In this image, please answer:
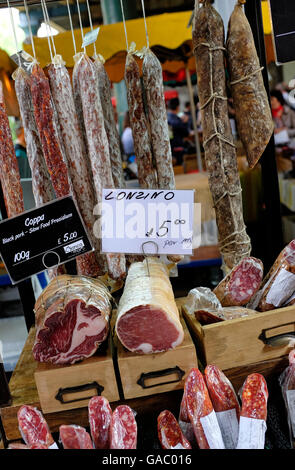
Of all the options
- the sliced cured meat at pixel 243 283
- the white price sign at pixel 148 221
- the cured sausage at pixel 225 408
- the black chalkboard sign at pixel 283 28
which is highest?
the black chalkboard sign at pixel 283 28

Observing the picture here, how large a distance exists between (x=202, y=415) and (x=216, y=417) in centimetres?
8

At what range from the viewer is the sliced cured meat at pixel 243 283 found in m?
1.78

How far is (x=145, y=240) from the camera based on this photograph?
183cm

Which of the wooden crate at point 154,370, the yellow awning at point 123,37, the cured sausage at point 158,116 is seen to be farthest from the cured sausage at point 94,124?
the yellow awning at point 123,37

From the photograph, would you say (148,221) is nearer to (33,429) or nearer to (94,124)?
(94,124)

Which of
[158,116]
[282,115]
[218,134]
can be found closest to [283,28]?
[218,134]

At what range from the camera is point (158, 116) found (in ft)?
6.50

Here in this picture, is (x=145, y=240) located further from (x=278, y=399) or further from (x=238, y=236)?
(x=278, y=399)

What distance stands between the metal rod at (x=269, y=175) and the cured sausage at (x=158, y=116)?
0.56 m

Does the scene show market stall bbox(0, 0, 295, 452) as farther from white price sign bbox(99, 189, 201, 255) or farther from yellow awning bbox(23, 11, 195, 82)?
yellow awning bbox(23, 11, 195, 82)

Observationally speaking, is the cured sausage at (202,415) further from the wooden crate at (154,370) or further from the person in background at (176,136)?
the person in background at (176,136)

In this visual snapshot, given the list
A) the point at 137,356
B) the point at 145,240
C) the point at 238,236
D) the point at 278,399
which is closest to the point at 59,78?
the point at 145,240

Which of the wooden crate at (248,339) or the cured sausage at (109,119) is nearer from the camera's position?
the wooden crate at (248,339)

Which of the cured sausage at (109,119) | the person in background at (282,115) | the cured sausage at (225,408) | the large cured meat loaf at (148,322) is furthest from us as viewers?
the person in background at (282,115)
